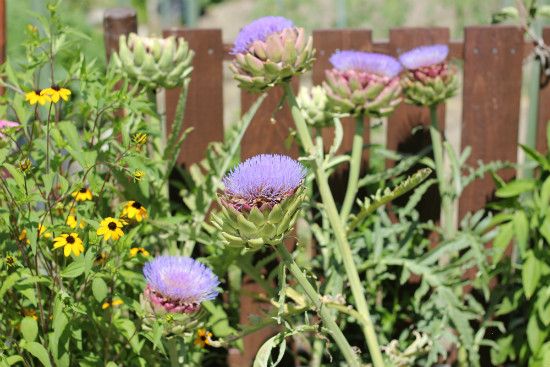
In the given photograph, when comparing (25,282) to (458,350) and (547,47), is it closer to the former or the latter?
(458,350)

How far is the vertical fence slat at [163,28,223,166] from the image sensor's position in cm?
289

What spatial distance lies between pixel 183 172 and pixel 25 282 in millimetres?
874

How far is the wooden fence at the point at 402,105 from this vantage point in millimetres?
2891

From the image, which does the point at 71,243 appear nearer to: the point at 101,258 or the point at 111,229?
the point at 111,229

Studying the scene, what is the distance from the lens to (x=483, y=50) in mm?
2908

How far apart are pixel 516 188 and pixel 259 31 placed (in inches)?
34.2

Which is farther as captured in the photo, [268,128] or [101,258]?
[268,128]

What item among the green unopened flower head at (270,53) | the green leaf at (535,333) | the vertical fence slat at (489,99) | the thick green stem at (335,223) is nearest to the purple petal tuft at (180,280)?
the thick green stem at (335,223)

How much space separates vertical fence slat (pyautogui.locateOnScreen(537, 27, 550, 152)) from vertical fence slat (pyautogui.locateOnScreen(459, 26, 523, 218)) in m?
0.09

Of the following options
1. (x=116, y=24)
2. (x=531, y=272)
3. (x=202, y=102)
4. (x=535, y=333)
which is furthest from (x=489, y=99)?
(x=116, y=24)

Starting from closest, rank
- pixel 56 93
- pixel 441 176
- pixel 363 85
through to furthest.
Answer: pixel 56 93
pixel 363 85
pixel 441 176

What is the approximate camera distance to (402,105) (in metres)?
2.94

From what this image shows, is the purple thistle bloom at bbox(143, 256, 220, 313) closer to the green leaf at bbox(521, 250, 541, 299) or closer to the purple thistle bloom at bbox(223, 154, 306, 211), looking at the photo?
the purple thistle bloom at bbox(223, 154, 306, 211)

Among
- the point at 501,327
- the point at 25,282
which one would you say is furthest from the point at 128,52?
the point at 501,327
